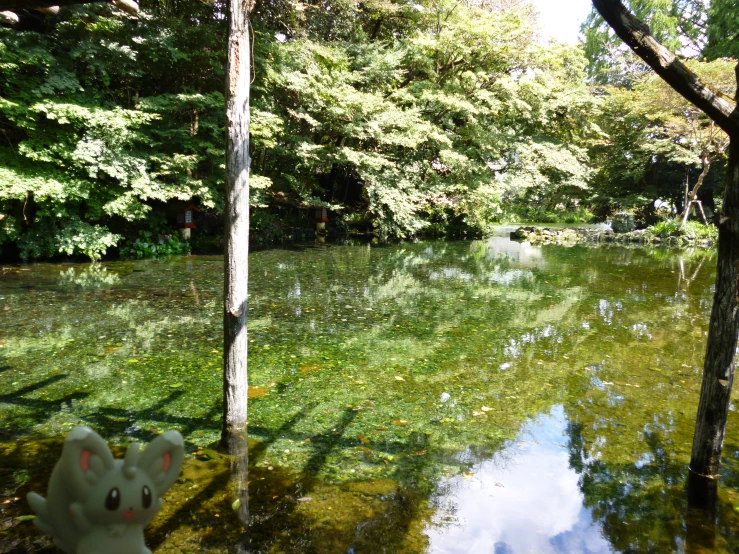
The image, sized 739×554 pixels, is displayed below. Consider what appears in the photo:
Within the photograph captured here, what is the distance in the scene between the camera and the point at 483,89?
57.7 ft

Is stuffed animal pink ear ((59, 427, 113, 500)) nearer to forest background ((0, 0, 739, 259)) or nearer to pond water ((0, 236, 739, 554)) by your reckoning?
pond water ((0, 236, 739, 554))

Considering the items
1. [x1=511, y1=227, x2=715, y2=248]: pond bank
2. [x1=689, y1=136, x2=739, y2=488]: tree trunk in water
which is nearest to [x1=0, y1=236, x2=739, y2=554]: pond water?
[x1=689, y1=136, x2=739, y2=488]: tree trunk in water

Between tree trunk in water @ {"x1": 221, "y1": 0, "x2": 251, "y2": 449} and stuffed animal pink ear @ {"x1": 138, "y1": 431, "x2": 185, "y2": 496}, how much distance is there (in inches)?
65.2

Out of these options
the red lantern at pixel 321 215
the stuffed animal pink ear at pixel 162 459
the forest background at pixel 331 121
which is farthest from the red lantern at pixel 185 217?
the stuffed animal pink ear at pixel 162 459

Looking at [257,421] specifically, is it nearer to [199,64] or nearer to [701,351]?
[701,351]

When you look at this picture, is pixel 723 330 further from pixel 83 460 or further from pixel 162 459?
pixel 83 460

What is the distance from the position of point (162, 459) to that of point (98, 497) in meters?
0.21

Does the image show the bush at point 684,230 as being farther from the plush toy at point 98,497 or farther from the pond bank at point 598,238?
the plush toy at point 98,497

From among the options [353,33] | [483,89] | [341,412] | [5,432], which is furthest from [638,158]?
[5,432]

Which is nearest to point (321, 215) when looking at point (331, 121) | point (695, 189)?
point (331, 121)

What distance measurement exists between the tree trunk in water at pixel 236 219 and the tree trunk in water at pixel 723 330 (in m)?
2.80

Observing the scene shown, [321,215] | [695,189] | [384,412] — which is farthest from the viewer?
[695,189]

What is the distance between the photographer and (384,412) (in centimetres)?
434

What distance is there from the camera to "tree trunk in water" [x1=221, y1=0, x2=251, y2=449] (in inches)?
128
